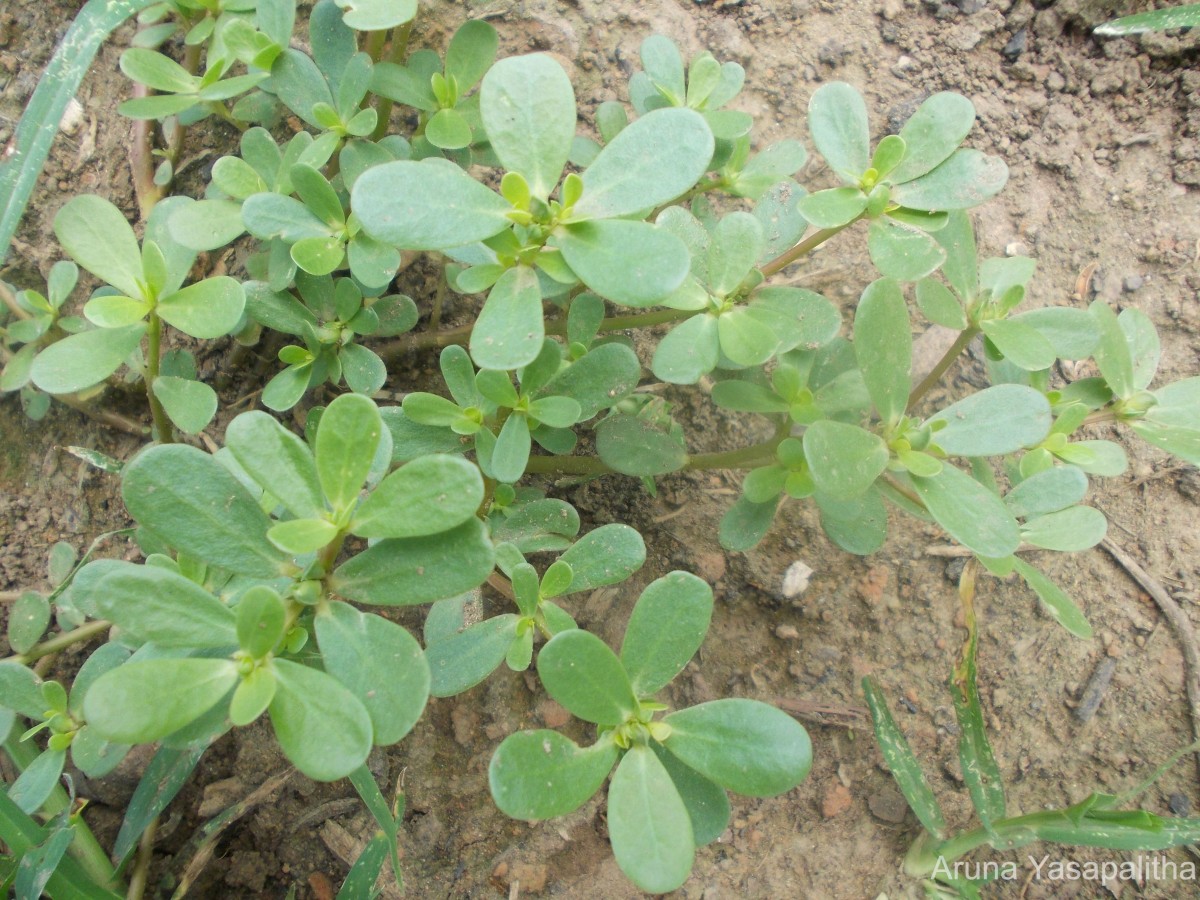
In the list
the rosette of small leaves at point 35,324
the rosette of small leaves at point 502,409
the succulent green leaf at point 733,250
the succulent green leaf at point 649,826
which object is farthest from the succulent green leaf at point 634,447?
the rosette of small leaves at point 35,324

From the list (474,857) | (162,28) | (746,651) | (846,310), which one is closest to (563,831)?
(474,857)

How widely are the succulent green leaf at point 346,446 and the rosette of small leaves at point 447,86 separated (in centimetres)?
77

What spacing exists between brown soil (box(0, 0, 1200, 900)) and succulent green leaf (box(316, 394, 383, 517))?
87cm

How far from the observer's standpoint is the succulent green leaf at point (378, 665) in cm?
100

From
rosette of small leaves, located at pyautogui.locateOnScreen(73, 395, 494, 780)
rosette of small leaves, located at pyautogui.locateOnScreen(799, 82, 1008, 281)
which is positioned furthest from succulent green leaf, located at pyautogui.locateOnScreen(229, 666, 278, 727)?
rosette of small leaves, located at pyautogui.locateOnScreen(799, 82, 1008, 281)

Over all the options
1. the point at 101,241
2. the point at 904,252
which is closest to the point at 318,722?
the point at 101,241

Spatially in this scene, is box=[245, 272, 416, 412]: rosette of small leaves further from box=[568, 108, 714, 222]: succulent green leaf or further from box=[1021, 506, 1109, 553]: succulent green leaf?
box=[1021, 506, 1109, 553]: succulent green leaf

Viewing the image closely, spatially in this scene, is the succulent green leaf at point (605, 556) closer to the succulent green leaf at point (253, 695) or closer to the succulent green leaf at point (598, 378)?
the succulent green leaf at point (598, 378)

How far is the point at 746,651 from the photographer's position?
185 centimetres

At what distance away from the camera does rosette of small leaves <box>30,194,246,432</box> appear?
1424 millimetres

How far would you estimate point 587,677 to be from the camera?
1139 mm

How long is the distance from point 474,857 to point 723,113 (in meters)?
1.68

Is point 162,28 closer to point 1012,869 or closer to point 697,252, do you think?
point 697,252

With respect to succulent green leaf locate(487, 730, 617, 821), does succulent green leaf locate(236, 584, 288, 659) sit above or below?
above
